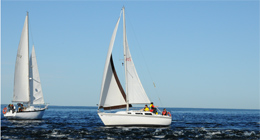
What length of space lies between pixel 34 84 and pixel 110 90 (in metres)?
21.2

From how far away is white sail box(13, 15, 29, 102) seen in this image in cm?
5603

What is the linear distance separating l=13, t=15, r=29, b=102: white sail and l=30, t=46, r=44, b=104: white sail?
35.2 inches

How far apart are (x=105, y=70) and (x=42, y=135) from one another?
1081 cm

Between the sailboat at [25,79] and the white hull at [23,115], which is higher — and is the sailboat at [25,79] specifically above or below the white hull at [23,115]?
Answer: above

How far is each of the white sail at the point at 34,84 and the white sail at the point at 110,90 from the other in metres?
20.3

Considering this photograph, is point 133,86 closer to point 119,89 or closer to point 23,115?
point 119,89

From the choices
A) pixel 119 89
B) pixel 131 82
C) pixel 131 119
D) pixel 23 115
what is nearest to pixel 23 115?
pixel 23 115

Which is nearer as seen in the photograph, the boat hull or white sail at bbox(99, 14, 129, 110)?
white sail at bbox(99, 14, 129, 110)

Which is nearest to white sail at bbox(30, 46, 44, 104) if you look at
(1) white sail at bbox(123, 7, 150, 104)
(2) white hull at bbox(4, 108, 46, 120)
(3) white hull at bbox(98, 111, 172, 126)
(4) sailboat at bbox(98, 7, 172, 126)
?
(2) white hull at bbox(4, 108, 46, 120)

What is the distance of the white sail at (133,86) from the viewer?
134 feet

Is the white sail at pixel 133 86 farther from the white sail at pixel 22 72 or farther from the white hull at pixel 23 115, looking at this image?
the white sail at pixel 22 72

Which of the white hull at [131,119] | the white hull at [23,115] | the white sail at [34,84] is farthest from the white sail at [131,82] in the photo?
the white sail at [34,84]

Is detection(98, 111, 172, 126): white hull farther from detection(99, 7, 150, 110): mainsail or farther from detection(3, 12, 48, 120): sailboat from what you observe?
detection(3, 12, 48, 120): sailboat

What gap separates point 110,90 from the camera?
40656 mm
